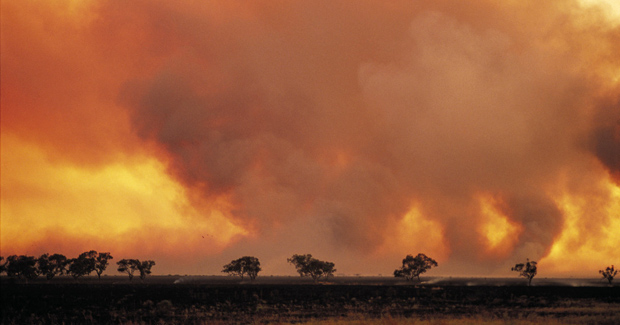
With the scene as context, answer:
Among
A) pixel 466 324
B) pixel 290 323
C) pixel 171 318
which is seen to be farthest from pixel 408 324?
pixel 171 318

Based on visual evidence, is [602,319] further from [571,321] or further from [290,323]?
[290,323]

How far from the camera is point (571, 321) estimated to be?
51.3 metres

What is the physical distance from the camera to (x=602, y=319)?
172 ft

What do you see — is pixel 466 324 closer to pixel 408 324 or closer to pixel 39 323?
pixel 408 324

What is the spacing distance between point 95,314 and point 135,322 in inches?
486

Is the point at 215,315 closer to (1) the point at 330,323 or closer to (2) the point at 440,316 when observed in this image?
(1) the point at 330,323

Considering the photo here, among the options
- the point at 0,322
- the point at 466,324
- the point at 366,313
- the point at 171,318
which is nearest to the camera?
the point at 466,324

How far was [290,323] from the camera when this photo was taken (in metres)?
49.5

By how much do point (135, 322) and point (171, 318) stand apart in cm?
513

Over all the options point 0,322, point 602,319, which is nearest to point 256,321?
point 0,322

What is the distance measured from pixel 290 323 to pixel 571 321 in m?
28.0

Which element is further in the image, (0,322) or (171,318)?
(171,318)

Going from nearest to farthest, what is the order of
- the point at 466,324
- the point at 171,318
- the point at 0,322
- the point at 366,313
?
1. the point at 466,324
2. the point at 0,322
3. the point at 171,318
4. the point at 366,313

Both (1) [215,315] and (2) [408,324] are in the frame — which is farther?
(1) [215,315]
